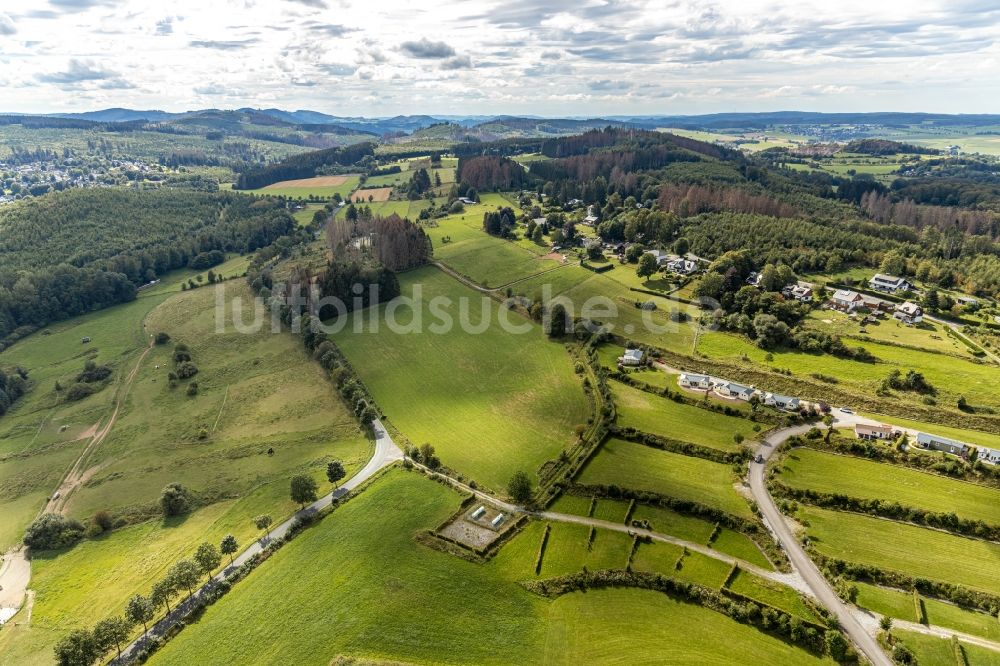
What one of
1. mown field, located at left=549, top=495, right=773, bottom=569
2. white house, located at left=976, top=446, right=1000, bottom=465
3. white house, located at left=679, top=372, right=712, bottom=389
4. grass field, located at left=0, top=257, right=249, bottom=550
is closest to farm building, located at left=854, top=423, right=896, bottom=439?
white house, located at left=976, top=446, right=1000, bottom=465

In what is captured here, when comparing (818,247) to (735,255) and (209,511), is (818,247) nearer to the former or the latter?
(735,255)

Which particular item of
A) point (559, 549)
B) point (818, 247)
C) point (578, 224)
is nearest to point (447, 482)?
point (559, 549)

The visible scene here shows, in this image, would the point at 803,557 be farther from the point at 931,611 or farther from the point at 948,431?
the point at 948,431

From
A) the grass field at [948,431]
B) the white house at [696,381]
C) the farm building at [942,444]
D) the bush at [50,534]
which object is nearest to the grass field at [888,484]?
the farm building at [942,444]

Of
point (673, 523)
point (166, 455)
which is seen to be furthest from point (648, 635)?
point (166, 455)

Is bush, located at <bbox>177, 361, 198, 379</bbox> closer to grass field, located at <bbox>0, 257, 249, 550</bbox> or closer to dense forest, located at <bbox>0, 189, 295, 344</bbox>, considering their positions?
grass field, located at <bbox>0, 257, 249, 550</bbox>

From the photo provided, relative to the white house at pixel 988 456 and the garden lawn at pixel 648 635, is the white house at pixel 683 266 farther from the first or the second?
the garden lawn at pixel 648 635
